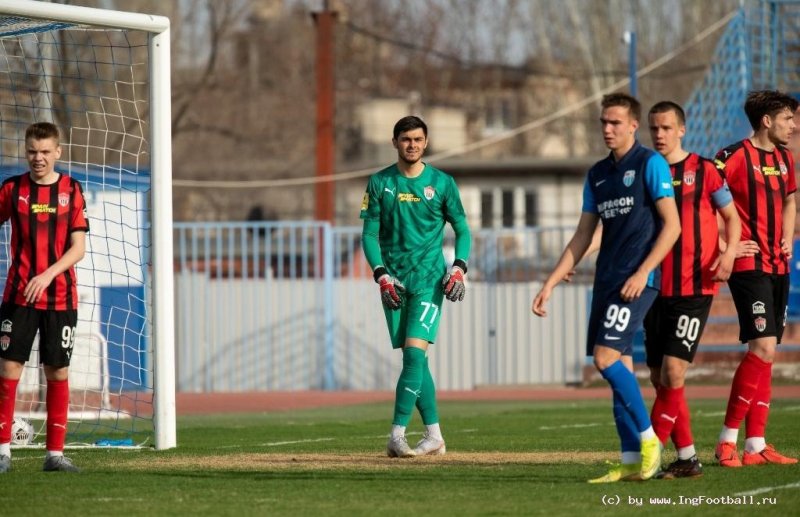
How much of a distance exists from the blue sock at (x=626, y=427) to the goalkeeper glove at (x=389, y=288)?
89.2 inches

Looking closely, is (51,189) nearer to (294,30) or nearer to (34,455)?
(34,455)

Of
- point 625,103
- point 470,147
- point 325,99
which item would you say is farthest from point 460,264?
point 470,147

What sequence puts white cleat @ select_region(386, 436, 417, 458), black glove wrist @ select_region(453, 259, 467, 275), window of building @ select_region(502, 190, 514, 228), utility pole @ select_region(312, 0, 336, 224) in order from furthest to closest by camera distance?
window of building @ select_region(502, 190, 514, 228), utility pole @ select_region(312, 0, 336, 224), black glove wrist @ select_region(453, 259, 467, 275), white cleat @ select_region(386, 436, 417, 458)

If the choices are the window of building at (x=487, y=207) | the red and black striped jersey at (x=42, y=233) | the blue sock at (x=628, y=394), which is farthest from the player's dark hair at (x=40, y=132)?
the window of building at (x=487, y=207)

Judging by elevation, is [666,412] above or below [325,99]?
below

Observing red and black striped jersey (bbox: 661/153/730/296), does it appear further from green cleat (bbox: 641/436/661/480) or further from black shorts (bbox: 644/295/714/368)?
green cleat (bbox: 641/436/661/480)

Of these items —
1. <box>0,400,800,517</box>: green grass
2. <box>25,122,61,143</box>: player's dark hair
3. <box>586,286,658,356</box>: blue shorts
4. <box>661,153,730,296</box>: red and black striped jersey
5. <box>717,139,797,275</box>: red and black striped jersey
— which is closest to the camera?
<box>0,400,800,517</box>: green grass

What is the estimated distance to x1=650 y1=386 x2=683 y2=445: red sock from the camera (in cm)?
811

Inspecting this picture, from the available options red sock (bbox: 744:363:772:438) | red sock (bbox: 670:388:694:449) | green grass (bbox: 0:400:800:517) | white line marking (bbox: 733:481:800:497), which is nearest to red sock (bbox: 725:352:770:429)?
red sock (bbox: 744:363:772:438)

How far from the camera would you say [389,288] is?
9.54 meters

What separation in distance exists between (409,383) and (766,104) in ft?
9.83

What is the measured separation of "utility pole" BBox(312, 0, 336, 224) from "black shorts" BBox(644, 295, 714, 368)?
21.1 metres

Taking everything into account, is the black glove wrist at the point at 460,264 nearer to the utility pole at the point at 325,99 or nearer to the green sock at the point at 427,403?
the green sock at the point at 427,403

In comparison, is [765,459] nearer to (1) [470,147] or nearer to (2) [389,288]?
(2) [389,288]
